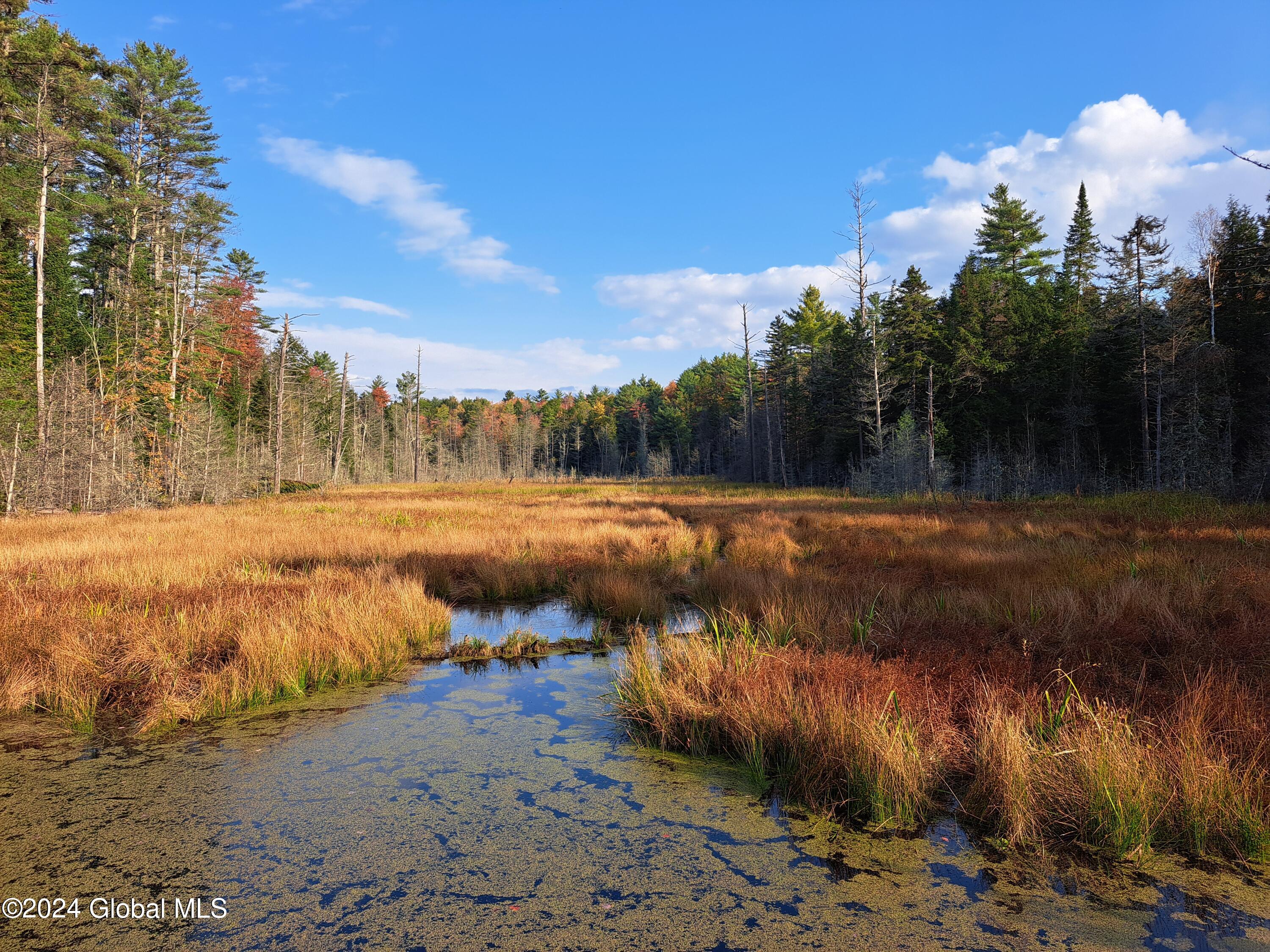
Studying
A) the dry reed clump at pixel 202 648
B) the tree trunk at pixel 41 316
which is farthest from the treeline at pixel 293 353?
the dry reed clump at pixel 202 648

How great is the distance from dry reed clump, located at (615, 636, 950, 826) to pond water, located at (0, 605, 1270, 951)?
0.22 m

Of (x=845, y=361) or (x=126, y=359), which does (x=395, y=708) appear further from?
(x=845, y=361)

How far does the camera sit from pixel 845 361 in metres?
43.1

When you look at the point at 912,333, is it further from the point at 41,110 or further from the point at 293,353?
the point at 293,353

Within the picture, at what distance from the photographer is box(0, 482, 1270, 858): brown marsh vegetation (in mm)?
3111

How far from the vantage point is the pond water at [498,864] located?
7.58 feet

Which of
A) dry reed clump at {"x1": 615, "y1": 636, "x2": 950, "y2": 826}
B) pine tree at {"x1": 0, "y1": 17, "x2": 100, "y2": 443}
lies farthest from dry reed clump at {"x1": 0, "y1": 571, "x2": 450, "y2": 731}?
pine tree at {"x1": 0, "y1": 17, "x2": 100, "y2": 443}

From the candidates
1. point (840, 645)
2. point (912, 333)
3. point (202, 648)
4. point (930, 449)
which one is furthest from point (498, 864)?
point (912, 333)

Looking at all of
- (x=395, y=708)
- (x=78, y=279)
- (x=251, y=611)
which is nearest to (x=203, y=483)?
(x=78, y=279)

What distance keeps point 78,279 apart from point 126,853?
40009 millimetres

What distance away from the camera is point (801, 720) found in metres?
3.75

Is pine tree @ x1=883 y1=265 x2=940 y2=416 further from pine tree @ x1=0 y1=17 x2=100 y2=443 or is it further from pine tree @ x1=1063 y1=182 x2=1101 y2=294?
pine tree @ x1=0 y1=17 x2=100 y2=443

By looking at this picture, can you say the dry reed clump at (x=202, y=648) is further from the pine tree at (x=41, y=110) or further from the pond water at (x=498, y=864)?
the pine tree at (x=41, y=110)

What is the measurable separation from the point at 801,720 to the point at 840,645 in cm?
177
